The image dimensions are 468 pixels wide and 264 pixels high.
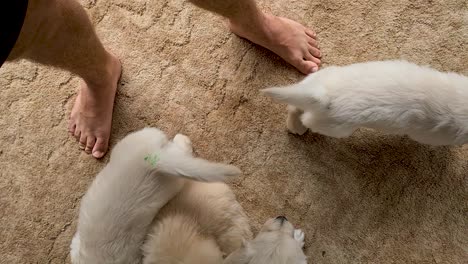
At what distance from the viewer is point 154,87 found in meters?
1.29

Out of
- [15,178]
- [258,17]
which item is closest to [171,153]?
[258,17]

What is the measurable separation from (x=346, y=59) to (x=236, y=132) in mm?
357

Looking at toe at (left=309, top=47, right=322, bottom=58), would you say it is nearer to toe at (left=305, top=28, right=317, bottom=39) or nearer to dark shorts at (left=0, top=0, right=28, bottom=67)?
toe at (left=305, top=28, right=317, bottom=39)

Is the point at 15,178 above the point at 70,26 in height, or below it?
below

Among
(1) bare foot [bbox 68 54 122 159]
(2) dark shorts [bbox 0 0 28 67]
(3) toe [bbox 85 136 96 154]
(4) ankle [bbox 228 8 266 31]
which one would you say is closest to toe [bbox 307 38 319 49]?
(4) ankle [bbox 228 8 266 31]

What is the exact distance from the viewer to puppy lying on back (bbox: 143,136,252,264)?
1.02 meters

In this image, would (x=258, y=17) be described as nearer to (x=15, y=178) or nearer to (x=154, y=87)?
(x=154, y=87)

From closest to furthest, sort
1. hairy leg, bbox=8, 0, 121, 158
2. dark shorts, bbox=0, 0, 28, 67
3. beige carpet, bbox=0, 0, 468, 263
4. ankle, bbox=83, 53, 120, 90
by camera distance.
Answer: dark shorts, bbox=0, 0, 28, 67 → hairy leg, bbox=8, 0, 121, 158 → ankle, bbox=83, 53, 120, 90 → beige carpet, bbox=0, 0, 468, 263

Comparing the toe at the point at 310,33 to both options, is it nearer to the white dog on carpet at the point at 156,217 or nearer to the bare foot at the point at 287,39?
the bare foot at the point at 287,39

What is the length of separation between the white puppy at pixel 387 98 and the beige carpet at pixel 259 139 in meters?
0.22

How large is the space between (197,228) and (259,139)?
32 centimetres

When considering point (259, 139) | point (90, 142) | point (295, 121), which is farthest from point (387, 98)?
point (90, 142)

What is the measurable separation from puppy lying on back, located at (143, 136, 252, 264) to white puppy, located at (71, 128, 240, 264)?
42 millimetres

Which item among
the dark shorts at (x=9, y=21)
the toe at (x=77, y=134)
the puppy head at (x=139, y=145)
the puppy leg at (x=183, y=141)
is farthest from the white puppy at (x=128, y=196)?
the dark shorts at (x=9, y=21)
